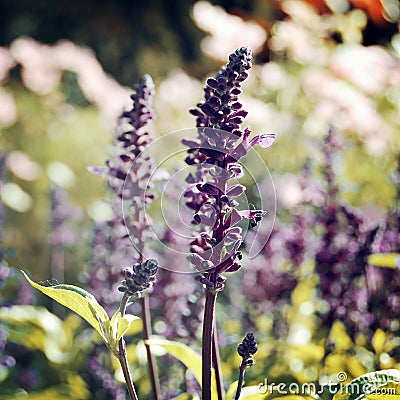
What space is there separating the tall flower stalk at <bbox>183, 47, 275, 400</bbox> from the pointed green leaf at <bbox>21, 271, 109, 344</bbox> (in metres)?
0.19

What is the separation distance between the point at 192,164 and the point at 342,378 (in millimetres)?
795

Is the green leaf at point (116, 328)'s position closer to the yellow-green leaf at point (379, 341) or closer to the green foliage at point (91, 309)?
the green foliage at point (91, 309)

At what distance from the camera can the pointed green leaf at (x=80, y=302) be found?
3.94 ft

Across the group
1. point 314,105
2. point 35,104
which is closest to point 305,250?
point 314,105

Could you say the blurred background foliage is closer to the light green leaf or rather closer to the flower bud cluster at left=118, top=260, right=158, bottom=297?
the light green leaf

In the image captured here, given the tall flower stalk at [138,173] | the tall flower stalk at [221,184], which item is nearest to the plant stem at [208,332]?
the tall flower stalk at [221,184]

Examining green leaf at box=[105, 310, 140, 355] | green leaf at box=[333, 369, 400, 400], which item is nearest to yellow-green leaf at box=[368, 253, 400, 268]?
green leaf at box=[333, 369, 400, 400]

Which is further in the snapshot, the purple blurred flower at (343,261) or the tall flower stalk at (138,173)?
the purple blurred flower at (343,261)

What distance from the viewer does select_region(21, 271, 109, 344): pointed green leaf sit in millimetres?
1202

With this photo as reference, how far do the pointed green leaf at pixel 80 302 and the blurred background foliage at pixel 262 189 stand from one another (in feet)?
2.13

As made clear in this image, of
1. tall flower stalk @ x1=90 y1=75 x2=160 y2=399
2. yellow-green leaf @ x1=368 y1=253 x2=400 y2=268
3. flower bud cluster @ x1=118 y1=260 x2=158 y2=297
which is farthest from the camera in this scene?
yellow-green leaf @ x1=368 y1=253 x2=400 y2=268

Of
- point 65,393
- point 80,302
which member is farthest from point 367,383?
point 65,393

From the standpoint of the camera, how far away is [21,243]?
4.09 metres

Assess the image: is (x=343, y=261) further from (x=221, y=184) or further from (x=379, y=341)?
(x=221, y=184)
